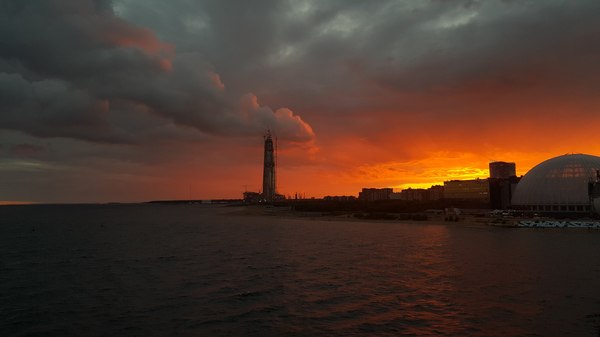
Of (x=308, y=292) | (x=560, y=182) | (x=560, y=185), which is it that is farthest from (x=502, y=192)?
(x=308, y=292)

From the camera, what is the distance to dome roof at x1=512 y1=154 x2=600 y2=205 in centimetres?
13612

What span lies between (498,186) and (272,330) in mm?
185931

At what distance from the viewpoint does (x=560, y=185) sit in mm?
140750

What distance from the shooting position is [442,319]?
1059 inches

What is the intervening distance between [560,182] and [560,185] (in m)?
1.81

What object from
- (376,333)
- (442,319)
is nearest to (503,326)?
(442,319)

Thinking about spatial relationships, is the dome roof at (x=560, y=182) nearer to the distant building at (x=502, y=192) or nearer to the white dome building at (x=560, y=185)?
the white dome building at (x=560, y=185)

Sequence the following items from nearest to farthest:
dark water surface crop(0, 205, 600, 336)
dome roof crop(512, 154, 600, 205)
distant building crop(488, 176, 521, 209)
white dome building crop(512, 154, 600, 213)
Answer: dark water surface crop(0, 205, 600, 336)
white dome building crop(512, 154, 600, 213)
dome roof crop(512, 154, 600, 205)
distant building crop(488, 176, 521, 209)

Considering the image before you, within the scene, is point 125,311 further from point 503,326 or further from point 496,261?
point 496,261

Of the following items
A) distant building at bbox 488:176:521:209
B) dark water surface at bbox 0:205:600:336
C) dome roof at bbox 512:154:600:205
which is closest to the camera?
dark water surface at bbox 0:205:600:336

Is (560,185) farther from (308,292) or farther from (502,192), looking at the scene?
(308,292)

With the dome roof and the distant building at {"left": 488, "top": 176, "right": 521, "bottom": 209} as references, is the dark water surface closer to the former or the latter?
the dome roof

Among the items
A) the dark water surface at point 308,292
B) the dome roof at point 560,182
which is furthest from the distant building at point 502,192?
the dark water surface at point 308,292

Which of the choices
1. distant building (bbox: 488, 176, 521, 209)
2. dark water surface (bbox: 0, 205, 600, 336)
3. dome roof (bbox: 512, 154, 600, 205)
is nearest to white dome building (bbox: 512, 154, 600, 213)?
dome roof (bbox: 512, 154, 600, 205)
